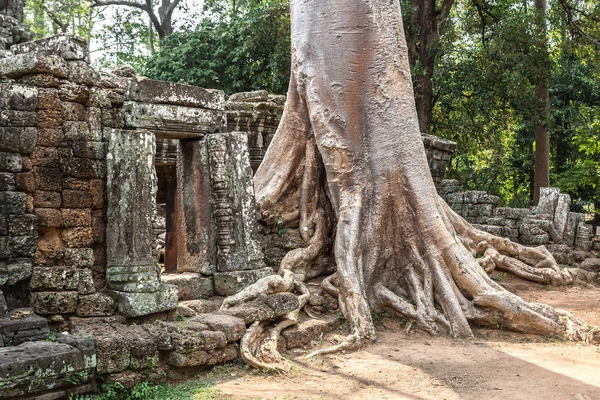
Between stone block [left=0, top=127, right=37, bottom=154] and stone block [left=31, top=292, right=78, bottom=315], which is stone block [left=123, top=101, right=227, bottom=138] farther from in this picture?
stone block [left=31, top=292, right=78, bottom=315]

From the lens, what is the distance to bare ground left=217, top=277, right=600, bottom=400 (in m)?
4.18

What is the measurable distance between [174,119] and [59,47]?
3.57 ft

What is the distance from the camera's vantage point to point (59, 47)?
4.52 meters

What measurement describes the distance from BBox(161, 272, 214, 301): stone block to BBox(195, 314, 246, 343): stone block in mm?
735

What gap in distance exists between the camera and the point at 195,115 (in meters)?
5.44

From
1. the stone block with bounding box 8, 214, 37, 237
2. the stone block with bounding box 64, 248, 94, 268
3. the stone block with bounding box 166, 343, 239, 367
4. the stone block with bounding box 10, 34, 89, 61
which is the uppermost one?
the stone block with bounding box 10, 34, 89, 61

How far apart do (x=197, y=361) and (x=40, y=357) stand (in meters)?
1.18

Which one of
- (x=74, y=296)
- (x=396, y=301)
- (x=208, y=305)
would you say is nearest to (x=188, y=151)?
(x=208, y=305)

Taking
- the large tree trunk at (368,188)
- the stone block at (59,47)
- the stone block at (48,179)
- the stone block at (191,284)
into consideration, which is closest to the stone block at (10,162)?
the stone block at (48,179)

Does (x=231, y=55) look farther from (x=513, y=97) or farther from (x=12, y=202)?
(x=12, y=202)

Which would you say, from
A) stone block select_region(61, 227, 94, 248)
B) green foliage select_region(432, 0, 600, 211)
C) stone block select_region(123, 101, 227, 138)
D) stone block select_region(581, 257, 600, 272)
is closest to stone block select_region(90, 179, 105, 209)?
stone block select_region(61, 227, 94, 248)

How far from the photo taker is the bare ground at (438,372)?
13.7ft

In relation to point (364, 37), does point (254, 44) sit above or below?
above

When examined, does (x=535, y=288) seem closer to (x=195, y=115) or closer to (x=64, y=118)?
(x=195, y=115)
